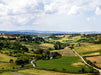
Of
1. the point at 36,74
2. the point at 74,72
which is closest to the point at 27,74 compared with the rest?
the point at 36,74

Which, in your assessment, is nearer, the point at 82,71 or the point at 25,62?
the point at 82,71

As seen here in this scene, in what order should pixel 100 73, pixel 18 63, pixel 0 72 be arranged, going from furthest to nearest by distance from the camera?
pixel 18 63
pixel 0 72
pixel 100 73

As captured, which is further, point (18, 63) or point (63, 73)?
point (18, 63)

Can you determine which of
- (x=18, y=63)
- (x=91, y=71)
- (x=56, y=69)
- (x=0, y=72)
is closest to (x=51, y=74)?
(x=56, y=69)

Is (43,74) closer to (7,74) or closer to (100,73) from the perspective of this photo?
(7,74)

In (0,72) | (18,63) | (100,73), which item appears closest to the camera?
(100,73)

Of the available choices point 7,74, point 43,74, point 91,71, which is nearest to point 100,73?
point 91,71

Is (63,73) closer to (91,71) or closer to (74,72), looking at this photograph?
(74,72)

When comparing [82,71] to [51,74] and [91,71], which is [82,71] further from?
[51,74]
